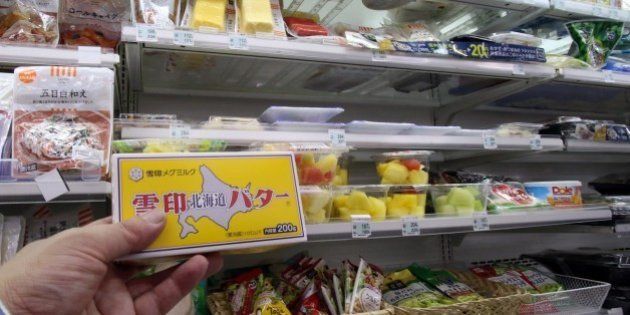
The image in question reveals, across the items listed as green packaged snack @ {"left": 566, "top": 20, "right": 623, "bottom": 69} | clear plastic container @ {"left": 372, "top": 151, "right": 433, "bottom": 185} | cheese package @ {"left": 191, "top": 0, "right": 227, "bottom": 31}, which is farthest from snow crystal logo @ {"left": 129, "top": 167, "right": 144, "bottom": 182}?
green packaged snack @ {"left": 566, "top": 20, "right": 623, "bottom": 69}

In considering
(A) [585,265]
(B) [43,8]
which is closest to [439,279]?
(A) [585,265]

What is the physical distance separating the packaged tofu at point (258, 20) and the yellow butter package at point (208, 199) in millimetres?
595

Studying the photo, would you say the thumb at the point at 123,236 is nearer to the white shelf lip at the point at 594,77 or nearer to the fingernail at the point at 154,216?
the fingernail at the point at 154,216

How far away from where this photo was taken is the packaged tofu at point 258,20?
142cm

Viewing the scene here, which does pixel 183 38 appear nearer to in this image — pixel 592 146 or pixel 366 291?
pixel 366 291

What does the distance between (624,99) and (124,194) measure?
2779 millimetres

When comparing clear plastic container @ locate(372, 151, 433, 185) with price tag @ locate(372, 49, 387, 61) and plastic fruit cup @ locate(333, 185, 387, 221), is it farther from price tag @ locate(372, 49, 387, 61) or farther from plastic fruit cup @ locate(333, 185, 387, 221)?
price tag @ locate(372, 49, 387, 61)

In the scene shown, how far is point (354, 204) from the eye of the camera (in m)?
1.45

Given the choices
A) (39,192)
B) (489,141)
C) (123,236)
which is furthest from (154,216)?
(489,141)

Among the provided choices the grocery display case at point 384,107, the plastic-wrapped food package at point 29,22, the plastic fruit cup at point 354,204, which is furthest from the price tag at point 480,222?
the plastic-wrapped food package at point 29,22

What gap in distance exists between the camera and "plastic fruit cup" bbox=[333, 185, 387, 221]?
1.45 m

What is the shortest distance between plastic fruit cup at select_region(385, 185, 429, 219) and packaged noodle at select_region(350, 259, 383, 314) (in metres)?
0.20

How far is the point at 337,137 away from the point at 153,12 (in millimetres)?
658

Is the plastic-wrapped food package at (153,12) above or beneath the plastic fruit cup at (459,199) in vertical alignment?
above
